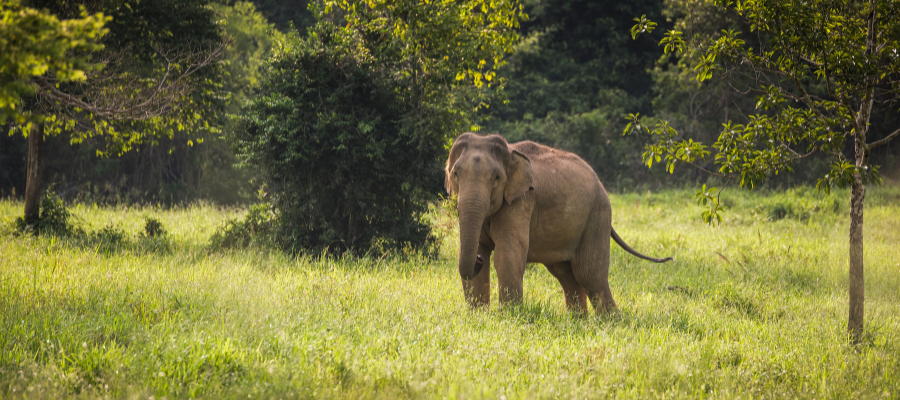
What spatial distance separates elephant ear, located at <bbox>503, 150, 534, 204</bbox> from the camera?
21.3 ft

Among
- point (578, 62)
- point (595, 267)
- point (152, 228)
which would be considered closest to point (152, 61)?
point (152, 228)

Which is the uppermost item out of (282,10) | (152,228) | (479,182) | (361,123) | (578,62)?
(282,10)

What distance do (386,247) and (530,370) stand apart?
6657mm

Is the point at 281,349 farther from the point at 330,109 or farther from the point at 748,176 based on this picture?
the point at 330,109

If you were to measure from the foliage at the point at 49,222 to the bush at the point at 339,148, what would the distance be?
3.60 m

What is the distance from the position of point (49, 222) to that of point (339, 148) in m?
5.79

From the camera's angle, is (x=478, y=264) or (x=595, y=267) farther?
(x=595, y=267)

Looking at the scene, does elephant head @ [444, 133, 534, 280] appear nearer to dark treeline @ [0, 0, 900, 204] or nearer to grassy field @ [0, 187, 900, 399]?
grassy field @ [0, 187, 900, 399]

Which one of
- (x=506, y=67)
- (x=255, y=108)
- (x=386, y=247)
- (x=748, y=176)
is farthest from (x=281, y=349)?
(x=506, y=67)

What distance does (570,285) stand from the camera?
7633mm

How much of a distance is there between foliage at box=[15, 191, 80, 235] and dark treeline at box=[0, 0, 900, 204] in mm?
11086

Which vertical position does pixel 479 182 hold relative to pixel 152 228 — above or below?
above

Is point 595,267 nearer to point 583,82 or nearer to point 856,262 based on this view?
point 856,262

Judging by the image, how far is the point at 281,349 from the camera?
459 centimetres
